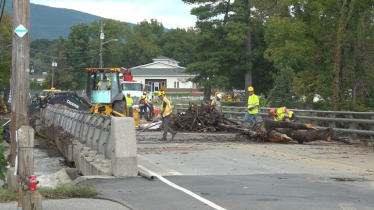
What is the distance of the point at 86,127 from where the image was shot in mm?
15102

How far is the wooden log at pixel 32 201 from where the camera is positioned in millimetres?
7664

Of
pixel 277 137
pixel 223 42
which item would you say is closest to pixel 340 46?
pixel 277 137

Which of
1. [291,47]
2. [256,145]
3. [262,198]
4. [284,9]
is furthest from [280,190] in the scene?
[284,9]

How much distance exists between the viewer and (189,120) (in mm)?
27125

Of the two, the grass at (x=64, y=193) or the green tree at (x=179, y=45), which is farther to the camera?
the green tree at (x=179, y=45)

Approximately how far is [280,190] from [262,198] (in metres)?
0.89

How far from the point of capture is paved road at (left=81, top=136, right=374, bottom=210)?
8.54 metres

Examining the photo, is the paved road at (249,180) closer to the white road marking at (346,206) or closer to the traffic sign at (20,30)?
the white road marking at (346,206)

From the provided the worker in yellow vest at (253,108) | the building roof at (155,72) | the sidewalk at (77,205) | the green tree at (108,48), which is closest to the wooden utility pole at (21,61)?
the sidewalk at (77,205)

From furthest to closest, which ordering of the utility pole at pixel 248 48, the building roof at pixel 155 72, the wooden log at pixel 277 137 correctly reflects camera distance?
the building roof at pixel 155 72, the utility pole at pixel 248 48, the wooden log at pixel 277 137

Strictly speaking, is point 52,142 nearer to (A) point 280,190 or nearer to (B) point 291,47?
(A) point 280,190

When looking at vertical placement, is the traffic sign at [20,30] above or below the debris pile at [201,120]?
above

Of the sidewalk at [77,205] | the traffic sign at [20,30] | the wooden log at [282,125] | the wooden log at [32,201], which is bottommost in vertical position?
the sidewalk at [77,205]

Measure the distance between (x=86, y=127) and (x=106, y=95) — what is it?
13.3 meters
